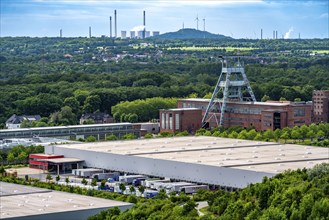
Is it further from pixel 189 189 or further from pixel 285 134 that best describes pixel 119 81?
pixel 189 189

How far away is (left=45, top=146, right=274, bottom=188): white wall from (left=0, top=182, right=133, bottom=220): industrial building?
6791 millimetres

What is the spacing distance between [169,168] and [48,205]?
1070 centimetres

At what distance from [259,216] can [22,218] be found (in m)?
6.54

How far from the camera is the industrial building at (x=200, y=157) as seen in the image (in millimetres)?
41312

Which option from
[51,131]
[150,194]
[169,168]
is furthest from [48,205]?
[51,131]

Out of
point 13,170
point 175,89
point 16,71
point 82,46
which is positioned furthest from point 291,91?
point 82,46

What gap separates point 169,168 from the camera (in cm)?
4369

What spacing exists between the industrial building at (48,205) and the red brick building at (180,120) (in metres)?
26.2

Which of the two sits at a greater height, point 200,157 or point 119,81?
point 119,81

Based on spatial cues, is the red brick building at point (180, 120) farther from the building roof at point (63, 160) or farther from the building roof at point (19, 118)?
Result: the building roof at point (63, 160)

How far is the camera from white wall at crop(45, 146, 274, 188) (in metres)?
40.6

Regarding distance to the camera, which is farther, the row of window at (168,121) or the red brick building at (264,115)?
the row of window at (168,121)

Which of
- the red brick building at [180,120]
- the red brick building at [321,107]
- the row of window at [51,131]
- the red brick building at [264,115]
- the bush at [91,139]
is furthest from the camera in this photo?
the red brick building at [321,107]

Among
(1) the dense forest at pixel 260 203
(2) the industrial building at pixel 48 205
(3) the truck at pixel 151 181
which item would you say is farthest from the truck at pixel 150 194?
(2) the industrial building at pixel 48 205
